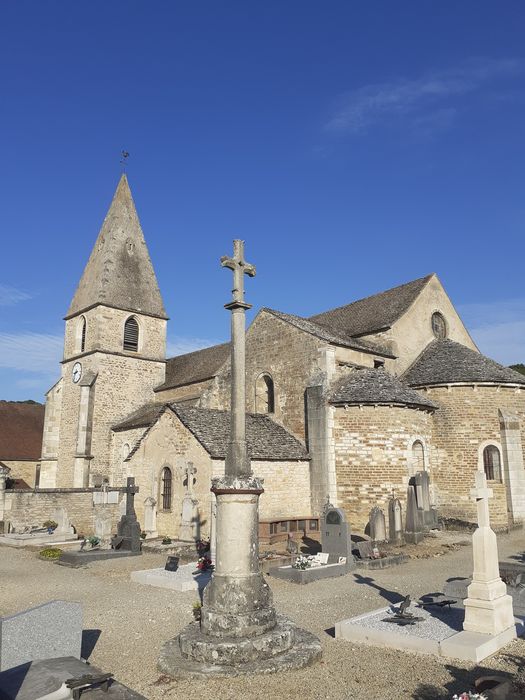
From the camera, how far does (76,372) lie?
31406 millimetres

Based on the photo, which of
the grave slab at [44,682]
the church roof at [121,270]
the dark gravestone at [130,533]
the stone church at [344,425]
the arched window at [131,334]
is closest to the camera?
the grave slab at [44,682]

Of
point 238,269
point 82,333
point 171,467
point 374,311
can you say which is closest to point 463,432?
point 374,311

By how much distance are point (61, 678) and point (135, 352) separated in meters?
27.5

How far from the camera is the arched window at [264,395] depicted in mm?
23750

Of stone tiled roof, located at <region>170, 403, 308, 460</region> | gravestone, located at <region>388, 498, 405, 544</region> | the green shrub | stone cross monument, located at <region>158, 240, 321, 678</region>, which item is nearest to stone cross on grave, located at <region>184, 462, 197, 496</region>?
stone tiled roof, located at <region>170, 403, 308, 460</region>

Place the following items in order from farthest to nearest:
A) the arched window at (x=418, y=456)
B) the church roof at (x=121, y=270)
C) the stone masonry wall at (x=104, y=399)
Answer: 1. the church roof at (x=121, y=270)
2. the stone masonry wall at (x=104, y=399)
3. the arched window at (x=418, y=456)

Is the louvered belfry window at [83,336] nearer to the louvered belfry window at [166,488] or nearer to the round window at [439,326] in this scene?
the louvered belfry window at [166,488]

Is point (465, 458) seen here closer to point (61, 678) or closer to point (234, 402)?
point (234, 402)

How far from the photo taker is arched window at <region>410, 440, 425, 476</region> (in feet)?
65.2

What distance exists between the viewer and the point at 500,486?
2058cm

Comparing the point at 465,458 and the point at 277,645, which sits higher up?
the point at 465,458

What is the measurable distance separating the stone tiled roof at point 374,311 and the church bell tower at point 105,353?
11.0m

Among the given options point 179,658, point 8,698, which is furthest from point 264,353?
point 8,698

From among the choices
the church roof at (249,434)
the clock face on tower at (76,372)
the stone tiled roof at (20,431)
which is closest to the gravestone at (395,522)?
the church roof at (249,434)
